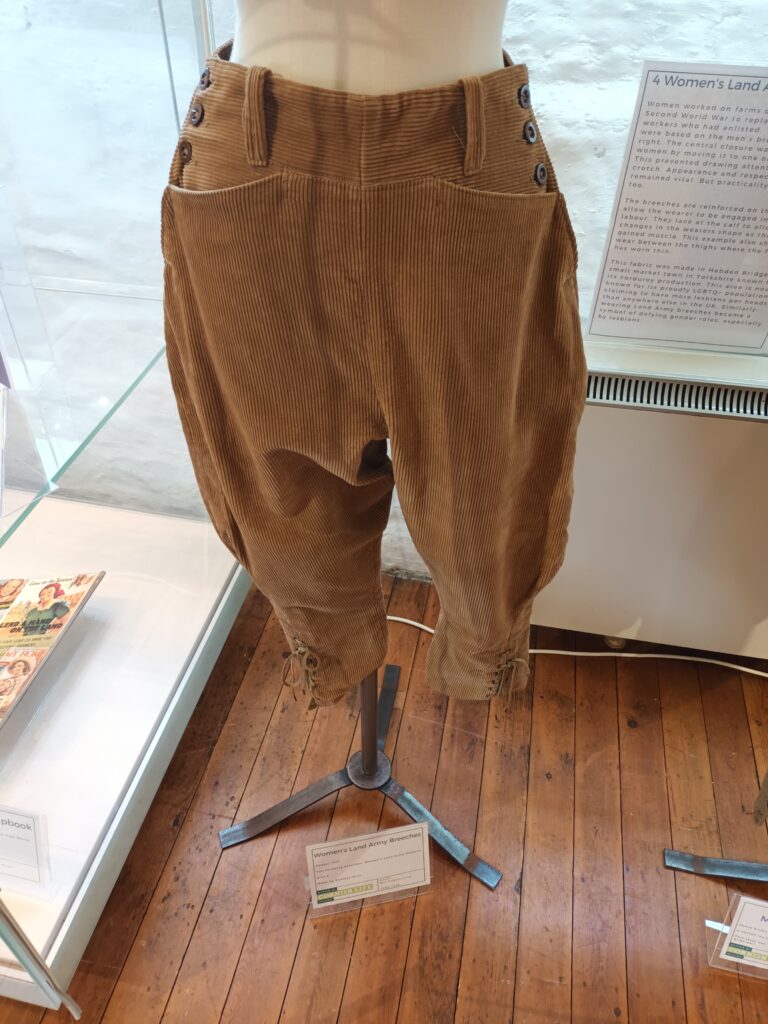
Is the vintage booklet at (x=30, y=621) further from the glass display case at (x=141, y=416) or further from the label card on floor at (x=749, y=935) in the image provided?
the label card on floor at (x=749, y=935)

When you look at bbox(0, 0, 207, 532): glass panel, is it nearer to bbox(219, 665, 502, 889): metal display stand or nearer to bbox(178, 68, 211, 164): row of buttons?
bbox(178, 68, 211, 164): row of buttons

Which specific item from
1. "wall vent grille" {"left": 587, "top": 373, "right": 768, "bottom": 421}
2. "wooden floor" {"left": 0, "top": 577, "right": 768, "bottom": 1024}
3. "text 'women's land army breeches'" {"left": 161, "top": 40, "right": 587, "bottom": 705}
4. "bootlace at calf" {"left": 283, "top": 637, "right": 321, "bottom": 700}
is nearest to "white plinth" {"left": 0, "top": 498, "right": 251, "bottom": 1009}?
"wooden floor" {"left": 0, "top": 577, "right": 768, "bottom": 1024}

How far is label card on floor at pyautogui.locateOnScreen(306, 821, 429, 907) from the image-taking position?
1219 millimetres

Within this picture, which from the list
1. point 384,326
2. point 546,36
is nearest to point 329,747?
point 384,326

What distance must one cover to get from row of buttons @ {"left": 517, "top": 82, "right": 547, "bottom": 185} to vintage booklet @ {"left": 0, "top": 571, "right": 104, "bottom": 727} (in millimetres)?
1184

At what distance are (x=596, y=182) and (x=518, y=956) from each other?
51.1 inches

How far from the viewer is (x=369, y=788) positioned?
145cm

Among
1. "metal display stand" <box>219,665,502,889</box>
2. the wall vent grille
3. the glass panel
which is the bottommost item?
"metal display stand" <box>219,665,502,889</box>

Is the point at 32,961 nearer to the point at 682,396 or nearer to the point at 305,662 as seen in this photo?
the point at 305,662

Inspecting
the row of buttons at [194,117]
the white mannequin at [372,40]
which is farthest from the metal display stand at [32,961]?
the white mannequin at [372,40]

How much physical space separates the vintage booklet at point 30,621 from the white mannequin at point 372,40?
1.12 m

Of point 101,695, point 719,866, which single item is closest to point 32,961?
point 101,695

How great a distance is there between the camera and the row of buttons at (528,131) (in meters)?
0.61

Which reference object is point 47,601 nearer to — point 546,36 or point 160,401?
point 160,401
